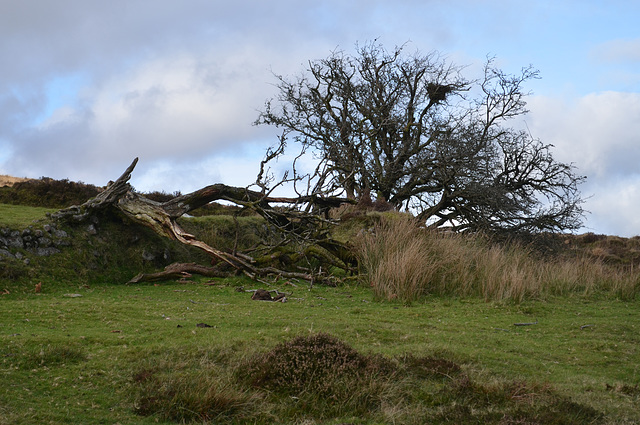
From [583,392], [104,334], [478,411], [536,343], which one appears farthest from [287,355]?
[536,343]

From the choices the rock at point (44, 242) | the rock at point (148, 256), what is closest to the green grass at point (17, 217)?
the rock at point (44, 242)

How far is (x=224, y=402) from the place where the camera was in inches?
209

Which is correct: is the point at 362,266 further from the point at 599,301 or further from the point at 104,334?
the point at 104,334

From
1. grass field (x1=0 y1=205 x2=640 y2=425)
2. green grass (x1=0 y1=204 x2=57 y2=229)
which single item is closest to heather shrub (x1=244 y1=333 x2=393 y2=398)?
grass field (x1=0 y1=205 x2=640 y2=425)

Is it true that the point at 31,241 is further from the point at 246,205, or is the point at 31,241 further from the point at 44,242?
the point at 246,205

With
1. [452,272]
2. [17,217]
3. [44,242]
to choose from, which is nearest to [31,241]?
[44,242]

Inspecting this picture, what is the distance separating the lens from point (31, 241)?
41.0ft

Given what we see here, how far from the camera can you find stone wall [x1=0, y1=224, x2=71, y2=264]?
12.0 metres

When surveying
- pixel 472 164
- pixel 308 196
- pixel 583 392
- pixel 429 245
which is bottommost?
pixel 583 392

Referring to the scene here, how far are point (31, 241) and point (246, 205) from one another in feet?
17.1

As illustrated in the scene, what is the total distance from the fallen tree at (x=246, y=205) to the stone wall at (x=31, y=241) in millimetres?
578

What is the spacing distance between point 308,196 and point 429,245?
369cm

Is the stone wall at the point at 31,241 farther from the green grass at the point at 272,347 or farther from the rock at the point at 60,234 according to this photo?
the green grass at the point at 272,347

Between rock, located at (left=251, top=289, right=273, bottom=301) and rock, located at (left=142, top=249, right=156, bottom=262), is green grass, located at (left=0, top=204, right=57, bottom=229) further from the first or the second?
rock, located at (left=251, top=289, right=273, bottom=301)
